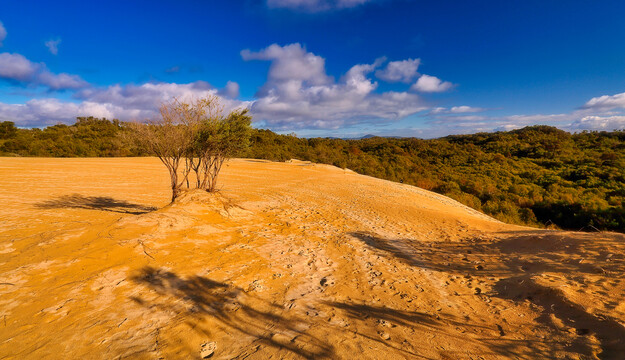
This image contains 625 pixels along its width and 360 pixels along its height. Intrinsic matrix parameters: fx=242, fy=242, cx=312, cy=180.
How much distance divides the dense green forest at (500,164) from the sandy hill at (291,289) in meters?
4.43

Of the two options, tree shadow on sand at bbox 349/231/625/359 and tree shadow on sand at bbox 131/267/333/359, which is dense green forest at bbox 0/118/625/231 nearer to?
tree shadow on sand at bbox 131/267/333/359

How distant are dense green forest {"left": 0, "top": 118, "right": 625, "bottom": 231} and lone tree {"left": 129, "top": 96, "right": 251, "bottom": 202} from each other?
77cm

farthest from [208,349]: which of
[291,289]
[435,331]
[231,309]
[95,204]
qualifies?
[95,204]

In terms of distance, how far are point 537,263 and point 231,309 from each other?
7.01 meters

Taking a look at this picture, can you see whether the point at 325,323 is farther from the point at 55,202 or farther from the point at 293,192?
the point at 55,202

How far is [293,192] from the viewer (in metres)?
15.7

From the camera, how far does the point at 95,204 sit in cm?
1101

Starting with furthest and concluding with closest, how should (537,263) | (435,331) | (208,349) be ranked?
(537,263) → (435,331) → (208,349)

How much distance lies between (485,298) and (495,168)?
33890 millimetres

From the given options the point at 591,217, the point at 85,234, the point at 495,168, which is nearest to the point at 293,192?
the point at 85,234

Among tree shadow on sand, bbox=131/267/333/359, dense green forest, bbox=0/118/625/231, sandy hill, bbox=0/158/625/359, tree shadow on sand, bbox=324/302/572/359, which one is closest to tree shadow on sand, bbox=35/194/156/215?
sandy hill, bbox=0/158/625/359

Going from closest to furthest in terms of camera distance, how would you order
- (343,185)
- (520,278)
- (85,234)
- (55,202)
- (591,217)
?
(520,278) < (85,234) < (55,202) < (591,217) < (343,185)

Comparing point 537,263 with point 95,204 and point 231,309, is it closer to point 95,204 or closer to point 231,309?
point 231,309

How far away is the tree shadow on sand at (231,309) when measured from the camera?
3.38 metres
